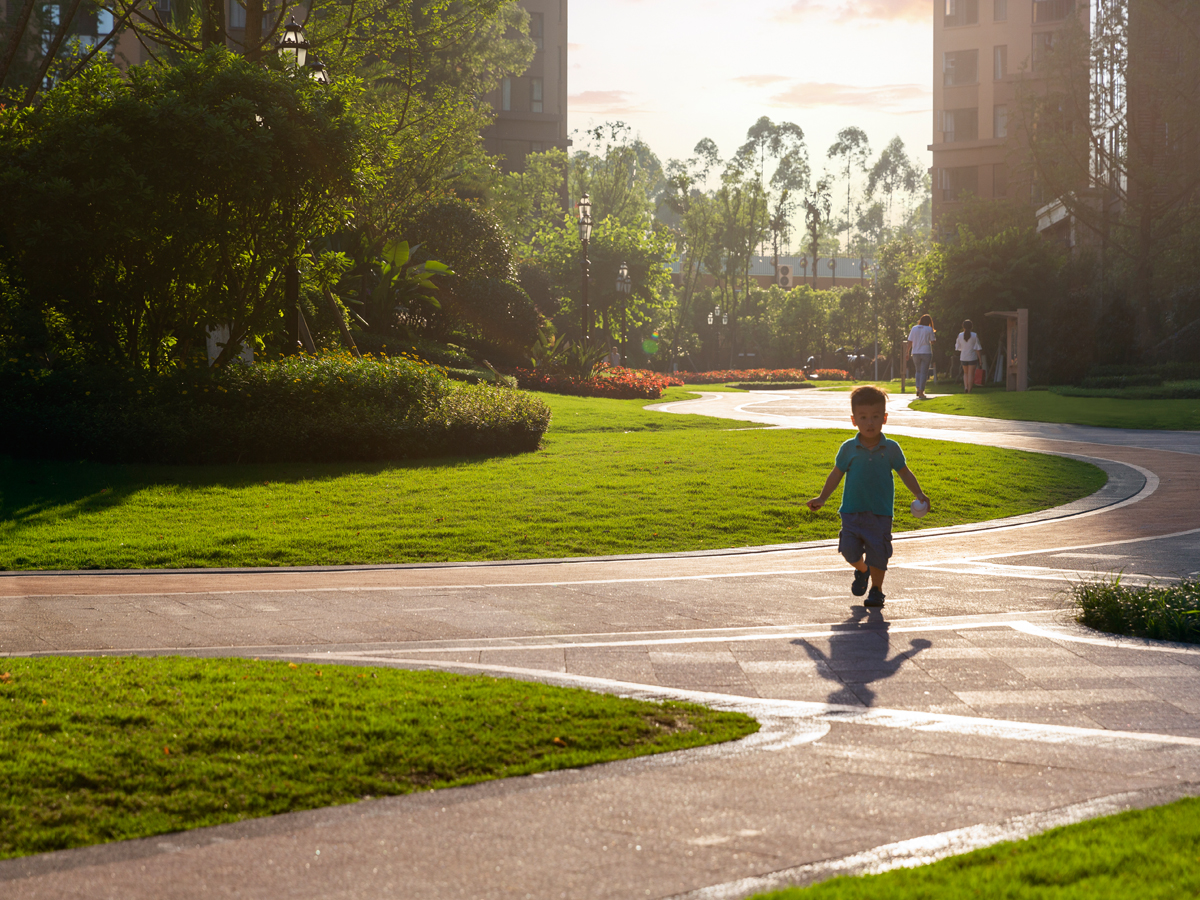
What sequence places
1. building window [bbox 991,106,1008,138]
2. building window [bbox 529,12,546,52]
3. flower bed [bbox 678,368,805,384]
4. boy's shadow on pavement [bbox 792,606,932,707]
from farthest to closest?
building window [bbox 529,12,546,52], building window [bbox 991,106,1008,138], flower bed [bbox 678,368,805,384], boy's shadow on pavement [bbox 792,606,932,707]

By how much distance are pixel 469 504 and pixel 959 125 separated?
2659 inches

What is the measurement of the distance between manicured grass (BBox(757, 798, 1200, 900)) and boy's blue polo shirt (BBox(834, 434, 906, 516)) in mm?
3925

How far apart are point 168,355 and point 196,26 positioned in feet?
32.6

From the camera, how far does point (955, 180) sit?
71.0 meters

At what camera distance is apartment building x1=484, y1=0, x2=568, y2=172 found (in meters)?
74.9

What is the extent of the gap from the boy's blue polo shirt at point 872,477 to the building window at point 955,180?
2683 inches

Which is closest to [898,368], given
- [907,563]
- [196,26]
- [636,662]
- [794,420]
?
[794,420]

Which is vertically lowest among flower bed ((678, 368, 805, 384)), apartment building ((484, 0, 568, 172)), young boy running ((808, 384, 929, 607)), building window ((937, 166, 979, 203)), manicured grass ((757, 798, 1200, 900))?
manicured grass ((757, 798, 1200, 900))

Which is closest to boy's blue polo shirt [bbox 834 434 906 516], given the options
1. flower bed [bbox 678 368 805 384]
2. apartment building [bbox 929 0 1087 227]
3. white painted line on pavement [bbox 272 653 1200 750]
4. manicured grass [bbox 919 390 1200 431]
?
white painted line on pavement [bbox 272 653 1200 750]

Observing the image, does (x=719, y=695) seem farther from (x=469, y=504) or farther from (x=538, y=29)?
(x=538, y=29)

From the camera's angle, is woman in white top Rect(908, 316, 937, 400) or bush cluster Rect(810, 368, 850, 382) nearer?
woman in white top Rect(908, 316, 937, 400)

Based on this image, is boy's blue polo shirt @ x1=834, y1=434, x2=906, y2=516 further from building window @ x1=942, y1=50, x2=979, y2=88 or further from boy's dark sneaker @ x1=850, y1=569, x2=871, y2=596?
building window @ x1=942, y1=50, x2=979, y2=88

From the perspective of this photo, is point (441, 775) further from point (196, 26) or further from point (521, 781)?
point (196, 26)

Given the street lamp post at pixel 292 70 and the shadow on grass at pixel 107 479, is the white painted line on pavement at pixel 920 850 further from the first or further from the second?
the street lamp post at pixel 292 70
